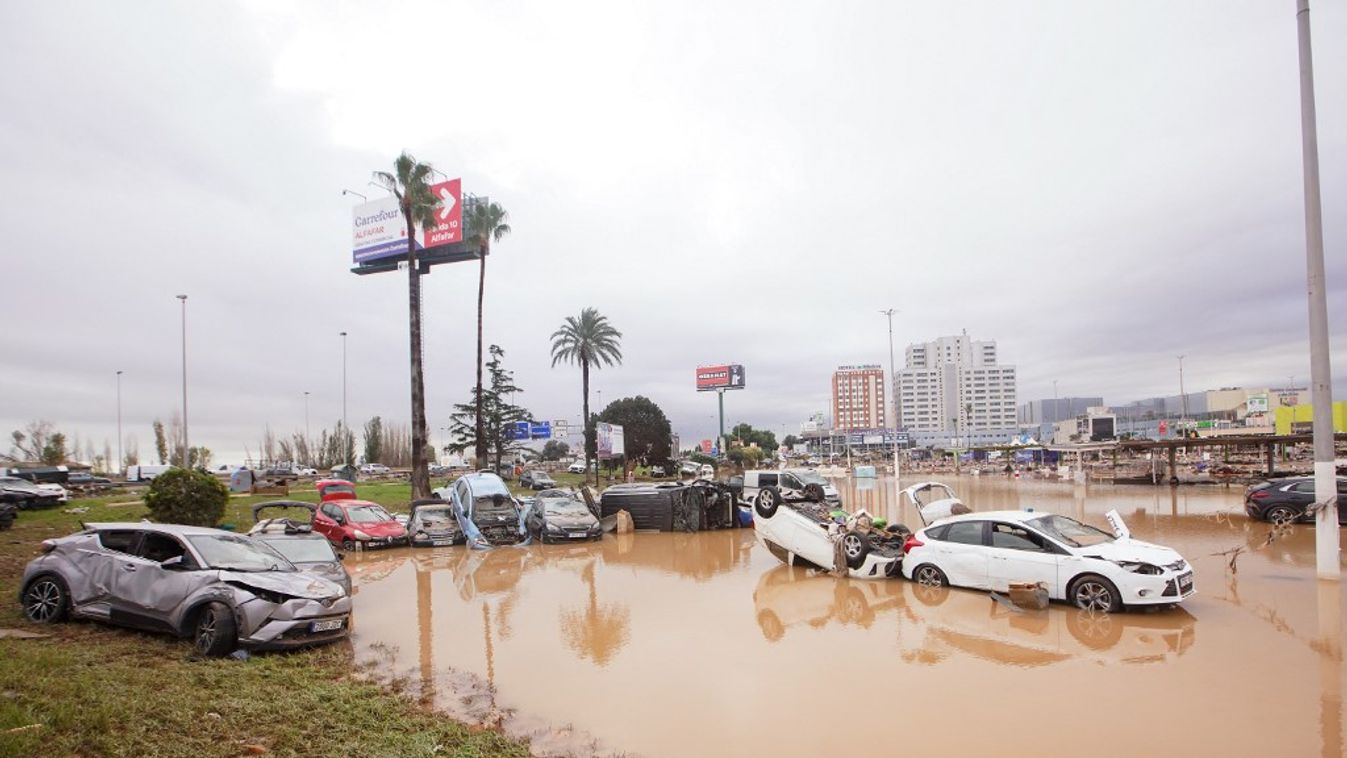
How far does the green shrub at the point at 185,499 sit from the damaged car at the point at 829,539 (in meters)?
14.9

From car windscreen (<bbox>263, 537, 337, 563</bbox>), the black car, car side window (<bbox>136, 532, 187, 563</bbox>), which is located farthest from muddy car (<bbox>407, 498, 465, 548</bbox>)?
the black car

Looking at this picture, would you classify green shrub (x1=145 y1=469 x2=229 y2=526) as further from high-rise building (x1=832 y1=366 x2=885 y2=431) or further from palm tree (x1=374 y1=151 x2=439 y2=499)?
high-rise building (x1=832 y1=366 x2=885 y2=431)

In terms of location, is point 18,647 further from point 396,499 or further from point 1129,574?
point 396,499

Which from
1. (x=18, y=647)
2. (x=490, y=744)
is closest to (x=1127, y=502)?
(x=490, y=744)

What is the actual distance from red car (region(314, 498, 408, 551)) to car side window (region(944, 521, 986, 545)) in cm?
1562

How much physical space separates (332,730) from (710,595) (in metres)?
8.12

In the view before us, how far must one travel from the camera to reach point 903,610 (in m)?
11.3

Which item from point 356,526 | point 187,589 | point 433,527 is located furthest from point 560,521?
point 187,589

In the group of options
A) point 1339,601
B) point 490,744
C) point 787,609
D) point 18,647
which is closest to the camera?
point 490,744

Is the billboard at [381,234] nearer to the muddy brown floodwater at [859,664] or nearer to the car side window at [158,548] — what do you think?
the muddy brown floodwater at [859,664]

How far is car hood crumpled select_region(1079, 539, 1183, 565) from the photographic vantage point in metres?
10.5

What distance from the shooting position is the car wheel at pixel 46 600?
929 cm

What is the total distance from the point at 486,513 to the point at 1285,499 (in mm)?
23504

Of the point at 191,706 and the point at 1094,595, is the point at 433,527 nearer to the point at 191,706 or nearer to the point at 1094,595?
the point at 191,706
